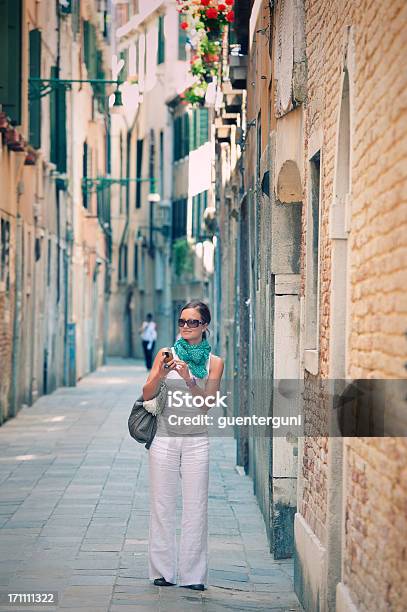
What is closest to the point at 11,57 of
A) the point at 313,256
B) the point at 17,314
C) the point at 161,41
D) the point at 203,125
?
the point at 17,314

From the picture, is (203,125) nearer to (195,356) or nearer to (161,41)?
(161,41)

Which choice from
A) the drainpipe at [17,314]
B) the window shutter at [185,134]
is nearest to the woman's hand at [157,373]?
the drainpipe at [17,314]

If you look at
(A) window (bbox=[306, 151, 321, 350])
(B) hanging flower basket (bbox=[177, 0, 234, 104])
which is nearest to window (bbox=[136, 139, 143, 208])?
(B) hanging flower basket (bbox=[177, 0, 234, 104])

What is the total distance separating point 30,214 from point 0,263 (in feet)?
13.5

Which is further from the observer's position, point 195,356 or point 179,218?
point 179,218

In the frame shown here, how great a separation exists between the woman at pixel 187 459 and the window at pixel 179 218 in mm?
37148

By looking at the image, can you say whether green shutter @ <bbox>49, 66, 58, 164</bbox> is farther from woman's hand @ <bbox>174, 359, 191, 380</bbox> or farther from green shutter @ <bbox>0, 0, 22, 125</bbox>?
woman's hand @ <bbox>174, 359, 191, 380</bbox>

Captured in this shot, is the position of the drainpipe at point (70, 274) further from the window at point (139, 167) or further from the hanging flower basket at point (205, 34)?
the window at point (139, 167)

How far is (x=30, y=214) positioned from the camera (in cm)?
2364

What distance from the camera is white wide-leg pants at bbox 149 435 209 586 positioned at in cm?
846

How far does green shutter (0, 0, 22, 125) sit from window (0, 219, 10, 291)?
1.46 metres

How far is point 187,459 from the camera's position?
27.9 ft

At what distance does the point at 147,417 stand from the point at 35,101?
52.4 feet

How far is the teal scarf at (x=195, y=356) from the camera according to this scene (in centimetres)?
848
